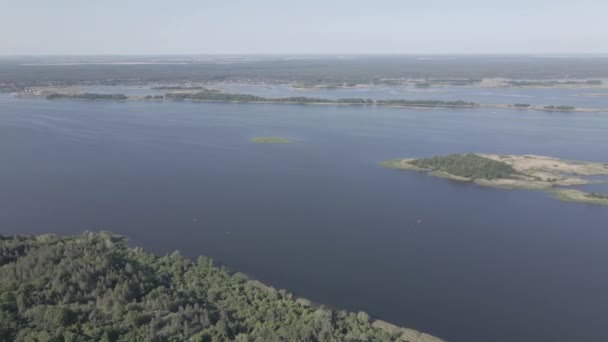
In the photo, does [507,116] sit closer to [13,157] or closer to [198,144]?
[198,144]

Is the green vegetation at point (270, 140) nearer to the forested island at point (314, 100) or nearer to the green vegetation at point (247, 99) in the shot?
the forested island at point (314, 100)

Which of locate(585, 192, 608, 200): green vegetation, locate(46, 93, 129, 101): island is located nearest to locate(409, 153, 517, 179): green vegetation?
locate(585, 192, 608, 200): green vegetation

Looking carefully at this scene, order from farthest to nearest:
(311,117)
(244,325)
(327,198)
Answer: (311,117), (327,198), (244,325)

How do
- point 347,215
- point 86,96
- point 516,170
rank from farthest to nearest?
1. point 86,96
2. point 516,170
3. point 347,215

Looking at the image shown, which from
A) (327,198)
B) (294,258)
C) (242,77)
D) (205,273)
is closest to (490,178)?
(327,198)

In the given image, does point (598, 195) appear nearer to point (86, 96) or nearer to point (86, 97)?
point (86, 97)

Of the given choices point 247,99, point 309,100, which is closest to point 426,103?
point 309,100

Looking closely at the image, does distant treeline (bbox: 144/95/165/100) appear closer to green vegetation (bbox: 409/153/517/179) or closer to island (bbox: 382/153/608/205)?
island (bbox: 382/153/608/205)

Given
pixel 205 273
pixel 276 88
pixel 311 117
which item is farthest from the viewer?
pixel 276 88
